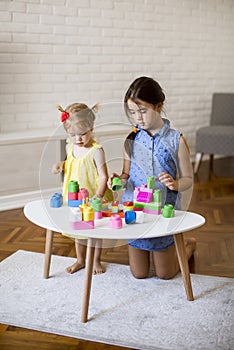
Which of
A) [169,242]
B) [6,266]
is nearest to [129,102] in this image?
[169,242]

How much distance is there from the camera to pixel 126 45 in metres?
4.72

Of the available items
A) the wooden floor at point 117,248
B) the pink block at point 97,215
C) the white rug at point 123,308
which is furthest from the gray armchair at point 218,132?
the pink block at point 97,215

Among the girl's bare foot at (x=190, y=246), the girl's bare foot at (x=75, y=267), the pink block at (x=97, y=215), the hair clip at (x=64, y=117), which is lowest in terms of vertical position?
the girl's bare foot at (x=75, y=267)

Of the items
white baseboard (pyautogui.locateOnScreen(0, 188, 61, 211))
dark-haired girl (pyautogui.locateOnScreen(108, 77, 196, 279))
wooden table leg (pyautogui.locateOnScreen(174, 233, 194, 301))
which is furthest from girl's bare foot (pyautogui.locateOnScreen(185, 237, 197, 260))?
white baseboard (pyautogui.locateOnScreen(0, 188, 61, 211))

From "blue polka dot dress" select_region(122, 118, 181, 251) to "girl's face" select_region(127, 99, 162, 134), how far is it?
87 mm

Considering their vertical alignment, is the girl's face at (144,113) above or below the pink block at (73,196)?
above

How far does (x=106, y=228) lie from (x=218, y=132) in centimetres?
290

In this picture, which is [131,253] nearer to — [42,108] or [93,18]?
[42,108]

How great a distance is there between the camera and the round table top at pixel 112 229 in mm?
2023

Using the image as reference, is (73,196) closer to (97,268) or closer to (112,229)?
(112,229)

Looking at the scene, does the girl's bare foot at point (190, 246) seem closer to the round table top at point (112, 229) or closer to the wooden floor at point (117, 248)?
the wooden floor at point (117, 248)

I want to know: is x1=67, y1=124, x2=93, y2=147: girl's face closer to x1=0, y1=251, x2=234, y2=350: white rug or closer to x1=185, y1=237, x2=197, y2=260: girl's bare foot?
x1=0, y1=251, x2=234, y2=350: white rug

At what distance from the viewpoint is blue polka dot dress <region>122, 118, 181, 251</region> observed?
2264 mm

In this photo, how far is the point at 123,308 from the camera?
2266 mm
